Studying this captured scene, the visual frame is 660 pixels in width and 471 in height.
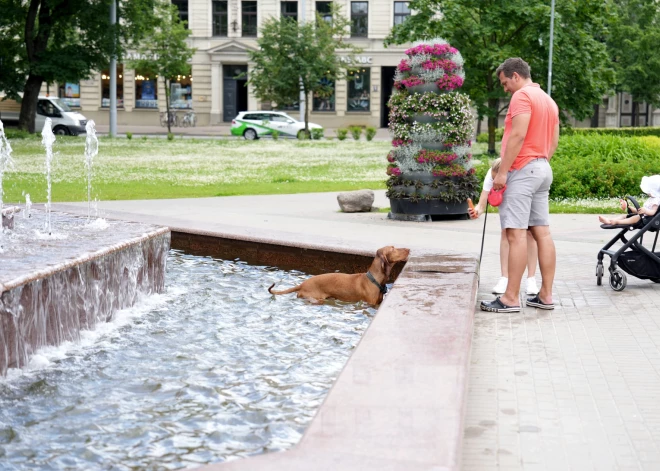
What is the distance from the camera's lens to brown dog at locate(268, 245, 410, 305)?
8.79 metres

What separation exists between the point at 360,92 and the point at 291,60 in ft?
35.6

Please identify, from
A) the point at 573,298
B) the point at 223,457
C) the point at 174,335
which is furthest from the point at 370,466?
the point at 573,298

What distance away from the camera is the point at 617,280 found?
912cm

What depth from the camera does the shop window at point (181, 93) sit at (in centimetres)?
6216

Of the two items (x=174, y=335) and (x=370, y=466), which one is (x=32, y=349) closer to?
(x=174, y=335)

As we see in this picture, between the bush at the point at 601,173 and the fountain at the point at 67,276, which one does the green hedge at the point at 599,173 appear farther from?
the fountain at the point at 67,276

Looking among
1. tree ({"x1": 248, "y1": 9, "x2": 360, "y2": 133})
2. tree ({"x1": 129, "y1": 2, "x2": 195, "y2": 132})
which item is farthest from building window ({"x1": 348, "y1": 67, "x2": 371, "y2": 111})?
tree ({"x1": 129, "y1": 2, "x2": 195, "y2": 132})

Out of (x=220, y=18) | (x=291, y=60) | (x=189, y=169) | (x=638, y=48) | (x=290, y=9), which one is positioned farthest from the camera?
(x=220, y=18)

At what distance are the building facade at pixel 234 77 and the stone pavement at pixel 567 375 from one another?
49.5m

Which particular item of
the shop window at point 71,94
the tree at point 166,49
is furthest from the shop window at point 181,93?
the tree at point 166,49

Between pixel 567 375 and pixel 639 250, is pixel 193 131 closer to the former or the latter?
pixel 639 250

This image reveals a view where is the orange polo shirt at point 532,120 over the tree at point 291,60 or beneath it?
beneath

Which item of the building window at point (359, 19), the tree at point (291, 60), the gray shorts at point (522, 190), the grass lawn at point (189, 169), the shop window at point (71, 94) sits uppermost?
the building window at point (359, 19)

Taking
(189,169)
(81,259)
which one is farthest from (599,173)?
(81,259)
